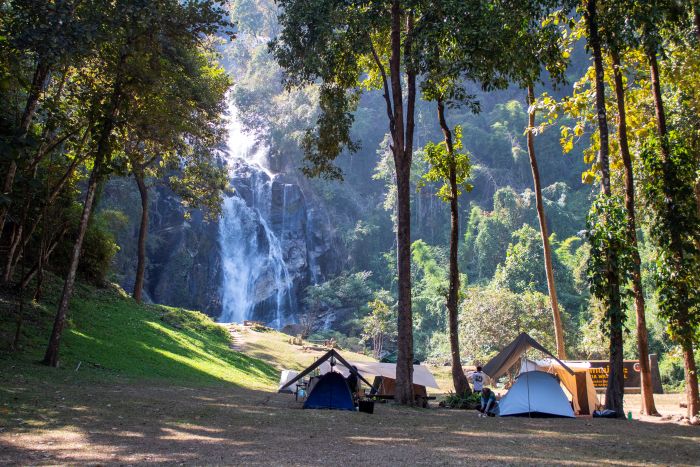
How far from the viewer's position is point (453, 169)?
2012cm

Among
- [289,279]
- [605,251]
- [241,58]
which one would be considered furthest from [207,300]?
[241,58]

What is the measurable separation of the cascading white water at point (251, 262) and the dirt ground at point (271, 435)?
35.5 m

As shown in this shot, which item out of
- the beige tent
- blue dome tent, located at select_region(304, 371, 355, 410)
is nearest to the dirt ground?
blue dome tent, located at select_region(304, 371, 355, 410)

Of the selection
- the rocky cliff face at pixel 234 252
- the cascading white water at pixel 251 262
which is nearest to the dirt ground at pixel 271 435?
the rocky cliff face at pixel 234 252

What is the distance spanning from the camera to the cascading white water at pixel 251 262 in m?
49.5

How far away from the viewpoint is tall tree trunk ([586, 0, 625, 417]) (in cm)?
1355

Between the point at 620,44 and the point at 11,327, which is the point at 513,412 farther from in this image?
the point at 11,327

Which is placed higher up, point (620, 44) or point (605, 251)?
point (620, 44)

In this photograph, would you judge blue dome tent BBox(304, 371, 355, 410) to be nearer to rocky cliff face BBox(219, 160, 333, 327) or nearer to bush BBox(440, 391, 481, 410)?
bush BBox(440, 391, 481, 410)

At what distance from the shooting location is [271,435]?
967 centimetres

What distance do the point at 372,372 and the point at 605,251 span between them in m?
8.92

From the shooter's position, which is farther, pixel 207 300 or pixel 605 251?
pixel 207 300

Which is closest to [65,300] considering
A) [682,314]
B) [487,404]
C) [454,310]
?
[487,404]

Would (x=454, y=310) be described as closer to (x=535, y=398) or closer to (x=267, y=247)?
(x=535, y=398)
